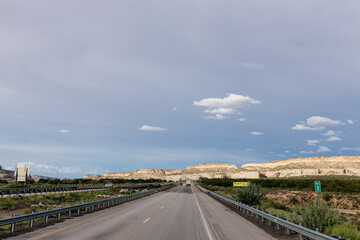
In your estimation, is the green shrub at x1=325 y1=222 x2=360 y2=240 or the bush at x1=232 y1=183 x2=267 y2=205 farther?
the bush at x1=232 y1=183 x2=267 y2=205

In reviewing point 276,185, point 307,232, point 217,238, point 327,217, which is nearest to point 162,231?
point 217,238

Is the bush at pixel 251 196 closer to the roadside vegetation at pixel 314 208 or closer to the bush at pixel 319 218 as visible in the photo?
the roadside vegetation at pixel 314 208

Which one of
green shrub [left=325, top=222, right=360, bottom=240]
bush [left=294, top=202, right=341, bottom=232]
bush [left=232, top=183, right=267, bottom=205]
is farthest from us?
bush [left=232, top=183, right=267, bottom=205]

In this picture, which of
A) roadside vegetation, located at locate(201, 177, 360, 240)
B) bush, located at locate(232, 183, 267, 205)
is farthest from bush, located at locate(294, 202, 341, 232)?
bush, located at locate(232, 183, 267, 205)

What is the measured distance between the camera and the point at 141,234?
10773 millimetres

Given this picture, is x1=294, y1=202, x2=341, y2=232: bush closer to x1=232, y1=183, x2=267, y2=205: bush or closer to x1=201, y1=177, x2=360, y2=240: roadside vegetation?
x1=201, y1=177, x2=360, y2=240: roadside vegetation

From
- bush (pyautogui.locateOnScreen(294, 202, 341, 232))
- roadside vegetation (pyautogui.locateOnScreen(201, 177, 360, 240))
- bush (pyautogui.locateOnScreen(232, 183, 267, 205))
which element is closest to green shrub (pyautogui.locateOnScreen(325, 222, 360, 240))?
roadside vegetation (pyautogui.locateOnScreen(201, 177, 360, 240))

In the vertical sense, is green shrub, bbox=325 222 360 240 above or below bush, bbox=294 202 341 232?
below

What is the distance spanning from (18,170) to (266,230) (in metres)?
50.2

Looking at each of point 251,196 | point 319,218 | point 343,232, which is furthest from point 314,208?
point 251,196

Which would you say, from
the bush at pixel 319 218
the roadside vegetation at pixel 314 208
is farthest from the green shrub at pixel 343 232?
the bush at pixel 319 218

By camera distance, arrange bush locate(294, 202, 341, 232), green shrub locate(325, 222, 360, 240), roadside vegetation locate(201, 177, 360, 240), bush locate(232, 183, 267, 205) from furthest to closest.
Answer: bush locate(232, 183, 267, 205) → bush locate(294, 202, 341, 232) → roadside vegetation locate(201, 177, 360, 240) → green shrub locate(325, 222, 360, 240)

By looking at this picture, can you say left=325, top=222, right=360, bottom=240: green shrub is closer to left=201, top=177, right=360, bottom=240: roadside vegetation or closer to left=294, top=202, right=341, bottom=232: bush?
left=201, top=177, right=360, bottom=240: roadside vegetation

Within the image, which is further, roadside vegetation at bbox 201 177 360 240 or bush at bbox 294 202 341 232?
bush at bbox 294 202 341 232
